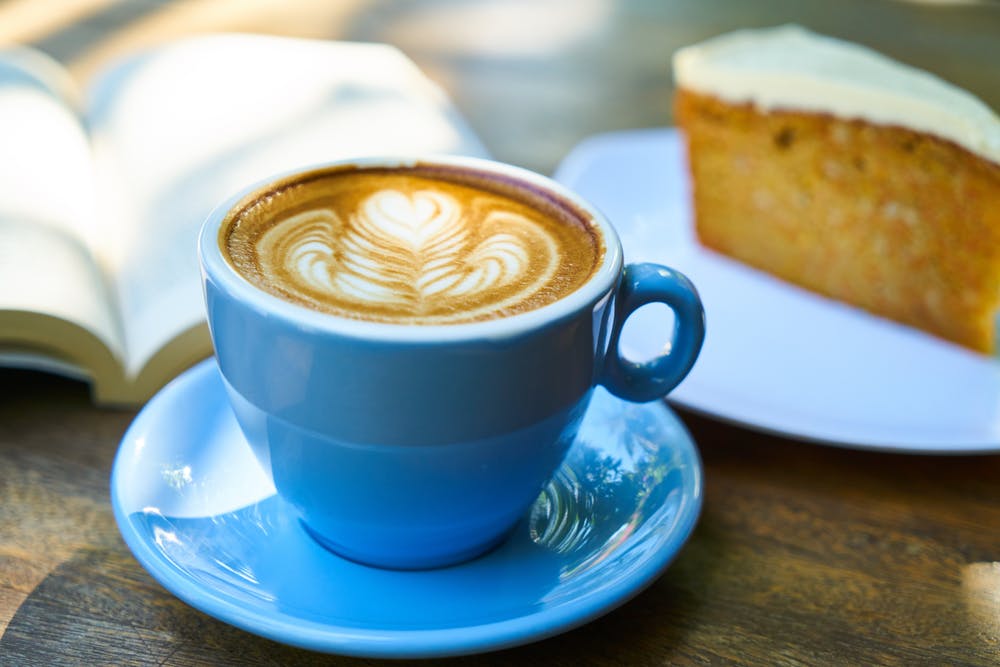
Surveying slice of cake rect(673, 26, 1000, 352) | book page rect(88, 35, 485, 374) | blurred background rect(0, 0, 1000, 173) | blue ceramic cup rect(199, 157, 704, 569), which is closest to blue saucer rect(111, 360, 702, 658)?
blue ceramic cup rect(199, 157, 704, 569)

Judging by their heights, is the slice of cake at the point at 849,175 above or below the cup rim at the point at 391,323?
below

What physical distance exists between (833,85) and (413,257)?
2.37ft

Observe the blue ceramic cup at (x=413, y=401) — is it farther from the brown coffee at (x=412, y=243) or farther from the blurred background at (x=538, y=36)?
the blurred background at (x=538, y=36)

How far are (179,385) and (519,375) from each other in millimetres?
308

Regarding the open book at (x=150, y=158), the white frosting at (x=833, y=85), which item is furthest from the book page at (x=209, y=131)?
the white frosting at (x=833, y=85)

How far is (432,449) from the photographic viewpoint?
0.60 metres

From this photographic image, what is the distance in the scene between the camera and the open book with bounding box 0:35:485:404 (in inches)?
32.7

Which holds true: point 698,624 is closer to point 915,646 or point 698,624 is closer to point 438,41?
point 915,646

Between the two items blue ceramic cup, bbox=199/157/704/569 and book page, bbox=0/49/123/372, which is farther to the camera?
book page, bbox=0/49/123/372

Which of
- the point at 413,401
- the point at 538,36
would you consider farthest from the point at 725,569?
the point at 538,36

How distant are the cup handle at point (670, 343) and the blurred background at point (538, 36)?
2.16 feet

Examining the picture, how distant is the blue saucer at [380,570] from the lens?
58 centimetres

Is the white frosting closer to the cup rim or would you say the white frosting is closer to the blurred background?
the blurred background

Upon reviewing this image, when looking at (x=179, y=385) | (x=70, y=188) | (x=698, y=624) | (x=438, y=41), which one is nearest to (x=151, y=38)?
(x=438, y=41)
